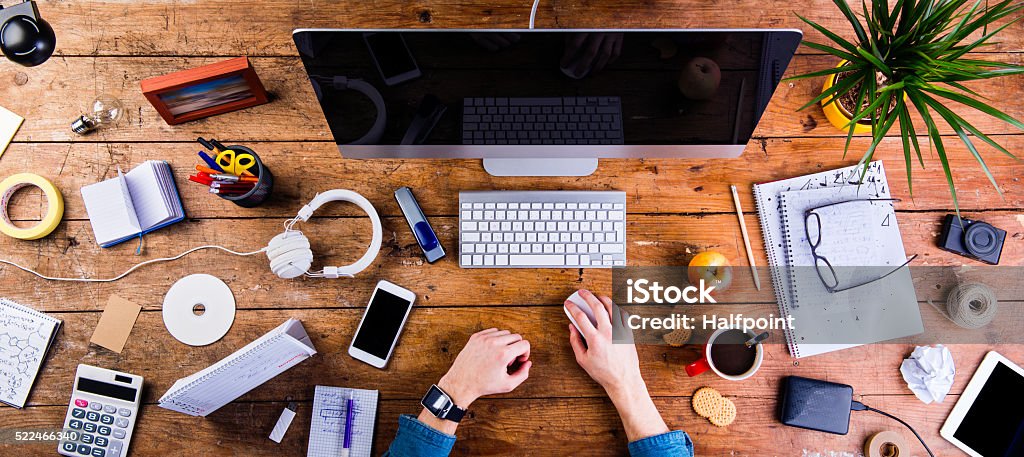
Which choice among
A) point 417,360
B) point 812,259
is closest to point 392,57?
point 417,360

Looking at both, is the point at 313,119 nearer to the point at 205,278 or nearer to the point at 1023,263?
the point at 205,278

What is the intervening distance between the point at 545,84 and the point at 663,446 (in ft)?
2.41

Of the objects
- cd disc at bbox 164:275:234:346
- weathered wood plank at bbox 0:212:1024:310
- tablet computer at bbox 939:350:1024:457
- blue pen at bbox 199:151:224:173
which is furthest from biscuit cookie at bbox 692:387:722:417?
blue pen at bbox 199:151:224:173

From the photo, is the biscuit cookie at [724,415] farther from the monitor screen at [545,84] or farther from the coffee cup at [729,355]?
the monitor screen at [545,84]

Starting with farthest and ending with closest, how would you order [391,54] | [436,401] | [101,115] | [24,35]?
[101,115]
[436,401]
[24,35]
[391,54]

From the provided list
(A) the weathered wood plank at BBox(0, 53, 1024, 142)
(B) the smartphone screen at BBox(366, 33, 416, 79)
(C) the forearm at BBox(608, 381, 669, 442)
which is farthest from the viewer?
(A) the weathered wood plank at BBox(0, 53, 1024, 142)

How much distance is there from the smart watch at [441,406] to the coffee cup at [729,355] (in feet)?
1.61

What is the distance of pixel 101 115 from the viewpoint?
3.98 feet

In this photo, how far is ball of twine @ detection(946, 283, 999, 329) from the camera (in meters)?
1.17

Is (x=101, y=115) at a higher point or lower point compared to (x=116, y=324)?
higher

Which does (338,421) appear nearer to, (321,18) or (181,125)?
(181,125)

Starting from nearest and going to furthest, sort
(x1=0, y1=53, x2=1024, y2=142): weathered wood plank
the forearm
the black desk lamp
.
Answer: the black desk lamp, the forearm, (x1=0, y1=53, x2=1024, y2=142): weathered wood plank

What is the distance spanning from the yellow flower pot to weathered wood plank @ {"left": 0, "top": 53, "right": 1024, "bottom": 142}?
0.02 metres

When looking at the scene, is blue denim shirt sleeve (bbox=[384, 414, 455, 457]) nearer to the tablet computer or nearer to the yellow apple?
the yellow apple
